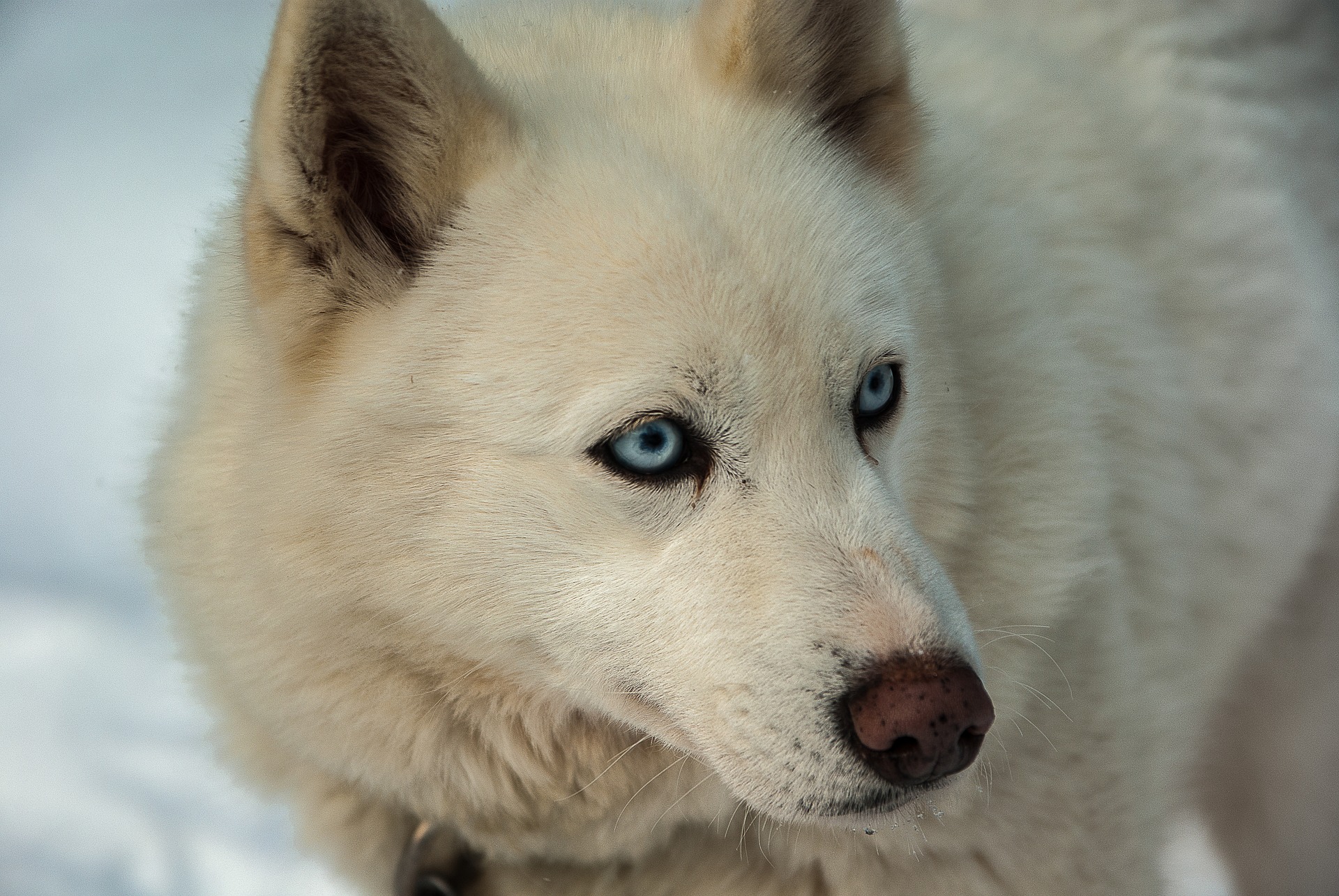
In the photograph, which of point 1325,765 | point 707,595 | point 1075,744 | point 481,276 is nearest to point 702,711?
point 707,595

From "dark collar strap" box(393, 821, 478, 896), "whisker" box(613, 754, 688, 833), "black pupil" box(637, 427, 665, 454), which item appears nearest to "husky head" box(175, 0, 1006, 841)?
"black pupil" box(637, 427, 665, 454)

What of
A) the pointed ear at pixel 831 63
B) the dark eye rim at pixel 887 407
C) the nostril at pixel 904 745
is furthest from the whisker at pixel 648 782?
the pointed ear at pixel 831 63

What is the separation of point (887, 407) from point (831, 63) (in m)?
0.60

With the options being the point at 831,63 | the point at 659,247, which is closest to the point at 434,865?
the point at 659,247

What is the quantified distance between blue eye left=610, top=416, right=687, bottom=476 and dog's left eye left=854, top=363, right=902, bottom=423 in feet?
0.98

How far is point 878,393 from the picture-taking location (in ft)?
6.25

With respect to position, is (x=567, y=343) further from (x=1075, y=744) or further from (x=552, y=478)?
(x=1075, y=744)

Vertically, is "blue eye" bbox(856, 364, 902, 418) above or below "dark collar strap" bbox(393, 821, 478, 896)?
above

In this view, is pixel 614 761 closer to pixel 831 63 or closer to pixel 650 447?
pixel 650 447

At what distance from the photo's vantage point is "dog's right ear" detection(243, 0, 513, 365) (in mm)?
1630

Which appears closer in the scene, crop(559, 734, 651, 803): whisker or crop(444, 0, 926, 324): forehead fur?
crop(444, 0, 926, 324): forehead fur

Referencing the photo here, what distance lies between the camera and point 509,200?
1.83m

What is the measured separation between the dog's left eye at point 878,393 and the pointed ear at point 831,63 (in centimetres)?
41

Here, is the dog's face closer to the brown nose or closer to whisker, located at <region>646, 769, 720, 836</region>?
the brown nose
